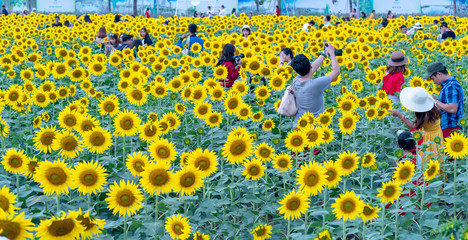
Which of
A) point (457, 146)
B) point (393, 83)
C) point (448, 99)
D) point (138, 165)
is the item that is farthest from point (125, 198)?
point (393, 83)

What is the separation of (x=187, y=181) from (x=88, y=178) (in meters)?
0.74

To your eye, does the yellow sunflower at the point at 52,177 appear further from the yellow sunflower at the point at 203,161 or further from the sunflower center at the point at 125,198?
the yellow sunflower at the point at 203,161

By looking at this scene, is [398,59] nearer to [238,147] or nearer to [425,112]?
[425,112]

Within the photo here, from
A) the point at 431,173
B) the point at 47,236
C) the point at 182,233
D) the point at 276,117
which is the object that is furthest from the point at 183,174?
the point at 276,117

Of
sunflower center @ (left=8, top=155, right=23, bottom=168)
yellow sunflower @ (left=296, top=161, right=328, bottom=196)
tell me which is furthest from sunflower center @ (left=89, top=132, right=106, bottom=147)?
yellow sunflower @ (left=296, top=161, right=328, bottom=196)

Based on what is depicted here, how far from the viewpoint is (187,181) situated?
4391 millimetres

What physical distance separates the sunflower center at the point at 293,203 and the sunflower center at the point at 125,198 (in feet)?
3.90

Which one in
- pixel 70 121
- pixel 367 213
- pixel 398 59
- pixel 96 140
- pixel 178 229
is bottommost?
pixel 178 229

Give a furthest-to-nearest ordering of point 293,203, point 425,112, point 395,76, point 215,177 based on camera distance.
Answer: point 395,76 < point 425,112 < point 215,177 < point 293,203

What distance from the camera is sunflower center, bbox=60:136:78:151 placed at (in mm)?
5016

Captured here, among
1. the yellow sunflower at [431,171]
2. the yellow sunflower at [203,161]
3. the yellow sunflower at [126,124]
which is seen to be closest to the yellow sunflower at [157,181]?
the yellow sunflower at [203,161]

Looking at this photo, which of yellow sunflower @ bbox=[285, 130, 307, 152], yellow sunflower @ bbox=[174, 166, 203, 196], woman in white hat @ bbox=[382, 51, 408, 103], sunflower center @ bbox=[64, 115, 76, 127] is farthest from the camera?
woman in white hat @ bbox=[382, 51, 408, 103]

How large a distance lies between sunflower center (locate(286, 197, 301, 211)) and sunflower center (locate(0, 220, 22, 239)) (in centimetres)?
211

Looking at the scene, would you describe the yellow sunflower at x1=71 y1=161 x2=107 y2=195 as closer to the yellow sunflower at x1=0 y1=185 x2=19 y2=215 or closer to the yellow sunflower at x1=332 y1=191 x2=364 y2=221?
the yellow sunflower at x1=0 y1=185 x2=19 y2=215
